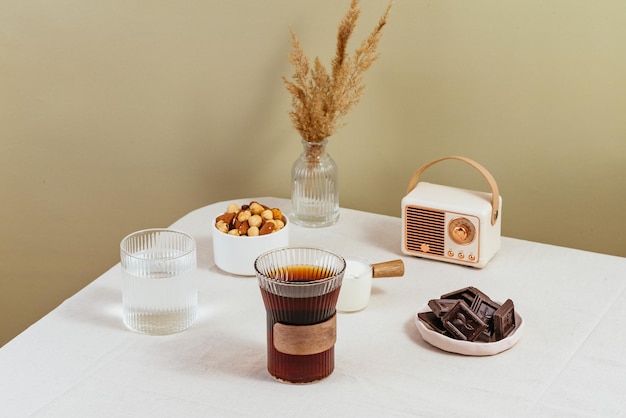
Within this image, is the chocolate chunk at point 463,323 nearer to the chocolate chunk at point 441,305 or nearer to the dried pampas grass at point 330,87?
the chocolate chunk at point 441,305

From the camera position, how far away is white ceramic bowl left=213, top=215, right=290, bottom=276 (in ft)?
5.25

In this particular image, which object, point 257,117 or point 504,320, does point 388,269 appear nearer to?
point 504,320

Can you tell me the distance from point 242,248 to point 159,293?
0.22m

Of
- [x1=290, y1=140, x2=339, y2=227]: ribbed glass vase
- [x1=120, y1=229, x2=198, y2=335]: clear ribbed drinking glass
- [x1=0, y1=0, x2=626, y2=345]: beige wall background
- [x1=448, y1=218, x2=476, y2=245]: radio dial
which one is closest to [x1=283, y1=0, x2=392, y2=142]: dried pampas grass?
[x1=290, y1=140, x2=339, y2=227]: ribbed glass vase

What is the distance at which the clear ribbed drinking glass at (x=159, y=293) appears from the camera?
4.68 feet

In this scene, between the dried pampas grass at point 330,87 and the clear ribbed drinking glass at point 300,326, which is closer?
the clear ribbed drinking glass at point 300,326

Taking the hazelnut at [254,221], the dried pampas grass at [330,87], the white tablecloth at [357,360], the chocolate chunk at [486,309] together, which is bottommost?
the white tablecloth at [357,360]

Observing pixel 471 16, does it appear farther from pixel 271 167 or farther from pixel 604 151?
pixel 271 167

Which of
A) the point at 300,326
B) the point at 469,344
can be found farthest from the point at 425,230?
the point at 300,326

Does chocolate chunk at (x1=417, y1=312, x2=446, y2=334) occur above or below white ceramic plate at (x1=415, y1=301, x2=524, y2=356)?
above

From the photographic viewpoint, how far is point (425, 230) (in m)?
1.69

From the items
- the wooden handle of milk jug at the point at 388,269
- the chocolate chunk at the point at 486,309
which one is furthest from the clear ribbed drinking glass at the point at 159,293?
the chocolate chunk at the point at 486,309

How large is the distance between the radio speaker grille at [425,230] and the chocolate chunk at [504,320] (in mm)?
281

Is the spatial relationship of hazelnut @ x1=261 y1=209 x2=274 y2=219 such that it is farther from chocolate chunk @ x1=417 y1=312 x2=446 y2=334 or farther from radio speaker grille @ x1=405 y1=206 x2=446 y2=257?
chocolate chunk @ x1=417 y1=312 x2=446 y2=334
